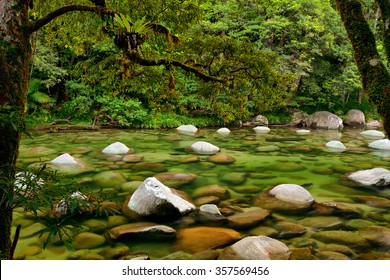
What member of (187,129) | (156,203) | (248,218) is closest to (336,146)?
(187,129)

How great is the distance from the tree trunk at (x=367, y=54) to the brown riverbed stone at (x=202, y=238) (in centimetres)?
205

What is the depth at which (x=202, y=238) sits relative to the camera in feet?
12.5

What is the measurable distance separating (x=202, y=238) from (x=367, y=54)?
8.46 ft

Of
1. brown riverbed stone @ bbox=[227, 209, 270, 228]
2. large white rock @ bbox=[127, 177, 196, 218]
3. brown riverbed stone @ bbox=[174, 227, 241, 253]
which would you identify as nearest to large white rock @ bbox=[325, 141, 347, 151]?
brown riverbed stone @ bbox=[227, 209, 270, 228]

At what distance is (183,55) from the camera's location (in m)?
3.97

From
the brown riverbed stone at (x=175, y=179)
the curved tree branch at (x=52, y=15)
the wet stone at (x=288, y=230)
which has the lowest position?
the wet stone at (x=288, y=230)

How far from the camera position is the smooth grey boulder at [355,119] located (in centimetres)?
1945

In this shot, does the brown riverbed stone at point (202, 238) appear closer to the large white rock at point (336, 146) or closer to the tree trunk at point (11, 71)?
the tree trunk at point (11, 71)

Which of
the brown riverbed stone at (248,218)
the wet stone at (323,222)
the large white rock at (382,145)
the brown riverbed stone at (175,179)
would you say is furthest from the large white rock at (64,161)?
the large white rock at (382,145)

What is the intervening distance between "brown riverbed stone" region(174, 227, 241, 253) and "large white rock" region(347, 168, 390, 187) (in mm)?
3556

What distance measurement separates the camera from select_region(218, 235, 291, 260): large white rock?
331cm

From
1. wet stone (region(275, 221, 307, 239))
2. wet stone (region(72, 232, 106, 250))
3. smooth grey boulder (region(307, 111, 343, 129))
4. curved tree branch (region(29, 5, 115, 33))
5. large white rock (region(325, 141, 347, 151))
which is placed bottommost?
wet stone (region(72, 232, 106, 250))

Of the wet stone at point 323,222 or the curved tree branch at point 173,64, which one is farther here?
the wet stone at point 323,222

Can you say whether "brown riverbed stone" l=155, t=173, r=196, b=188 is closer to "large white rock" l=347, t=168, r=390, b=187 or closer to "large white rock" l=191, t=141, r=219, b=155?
"large white rock" l=191, t=141, r=219, b=155
